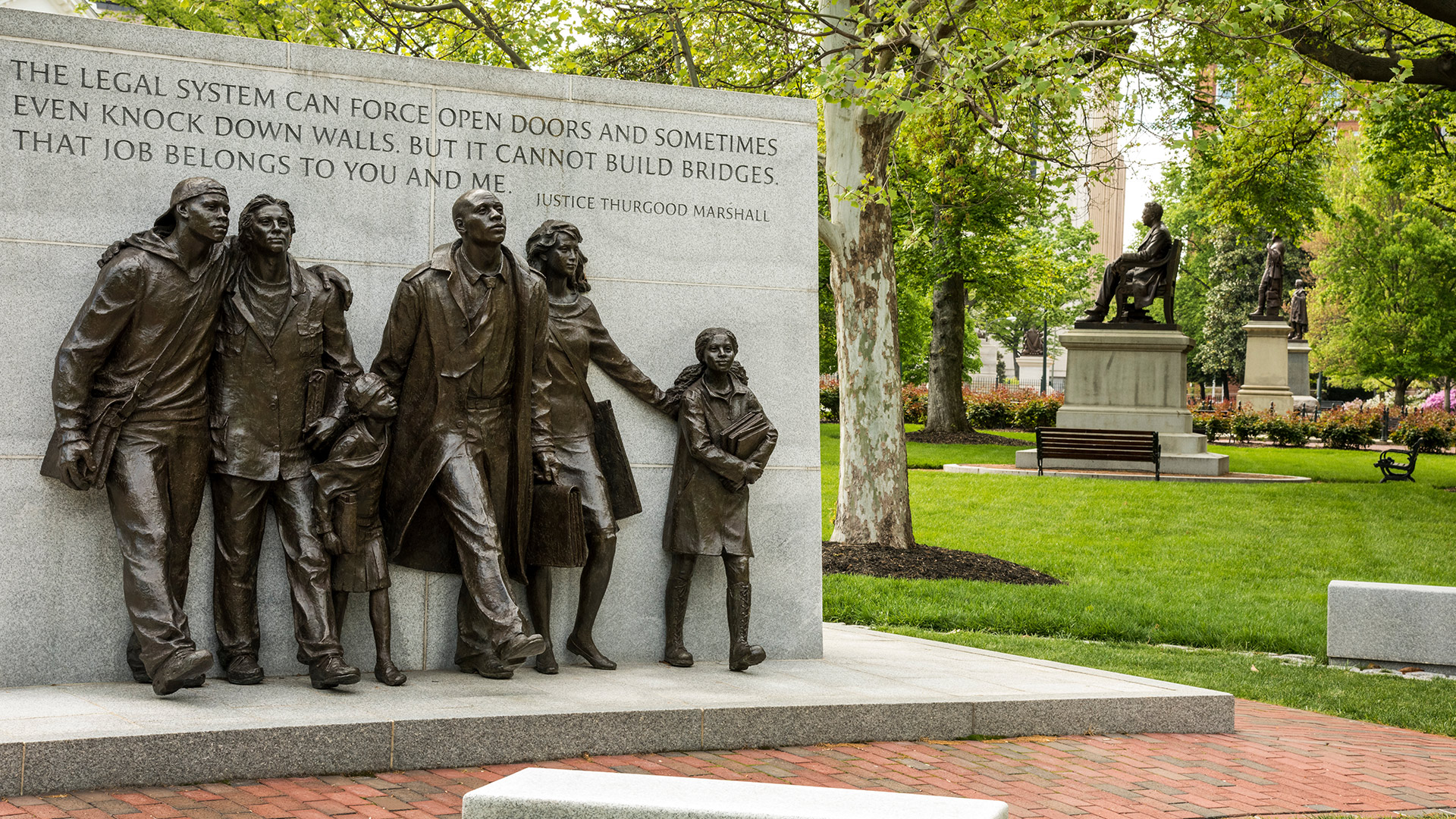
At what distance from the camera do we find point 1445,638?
10047 millimetres

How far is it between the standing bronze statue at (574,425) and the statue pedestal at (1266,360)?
3760 cm

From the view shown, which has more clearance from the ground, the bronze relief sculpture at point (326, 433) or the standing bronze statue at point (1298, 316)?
the standing bronze statue at point (1298, 316)

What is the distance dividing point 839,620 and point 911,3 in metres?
5.74

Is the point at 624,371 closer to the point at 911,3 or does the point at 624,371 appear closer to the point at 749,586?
the point at 749,586

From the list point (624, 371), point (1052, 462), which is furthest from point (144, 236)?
point (1052, 462)

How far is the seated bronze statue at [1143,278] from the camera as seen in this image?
85.9ft

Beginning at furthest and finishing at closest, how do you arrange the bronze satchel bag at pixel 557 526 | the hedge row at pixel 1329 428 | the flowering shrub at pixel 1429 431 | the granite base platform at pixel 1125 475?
the hedge row at pixel 1329 428 → the flowering shrub at pixel 1429 431 → the granite base platform at pixel 1125 475 → the bronze satchel bag at pixel 557 526

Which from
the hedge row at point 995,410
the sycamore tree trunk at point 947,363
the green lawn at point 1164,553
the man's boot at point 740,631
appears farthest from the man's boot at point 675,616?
the hedge row at point 995,410

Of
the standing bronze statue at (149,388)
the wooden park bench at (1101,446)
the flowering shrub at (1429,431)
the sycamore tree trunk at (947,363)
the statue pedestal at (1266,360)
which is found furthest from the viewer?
the statue pedestal at (1266,360)

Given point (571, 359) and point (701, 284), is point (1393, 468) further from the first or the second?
point (571, 359)

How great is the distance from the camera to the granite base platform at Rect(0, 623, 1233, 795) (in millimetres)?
5539

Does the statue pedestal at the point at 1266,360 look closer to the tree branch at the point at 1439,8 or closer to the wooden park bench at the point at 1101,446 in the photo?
the wooden park bench at the point at 1101,446

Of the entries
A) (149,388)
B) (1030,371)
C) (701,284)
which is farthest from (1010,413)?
(1030,371)

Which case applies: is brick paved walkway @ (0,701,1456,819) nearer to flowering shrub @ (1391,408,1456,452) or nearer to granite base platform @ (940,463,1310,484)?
granite base platform @ (940,463,1310,484)
